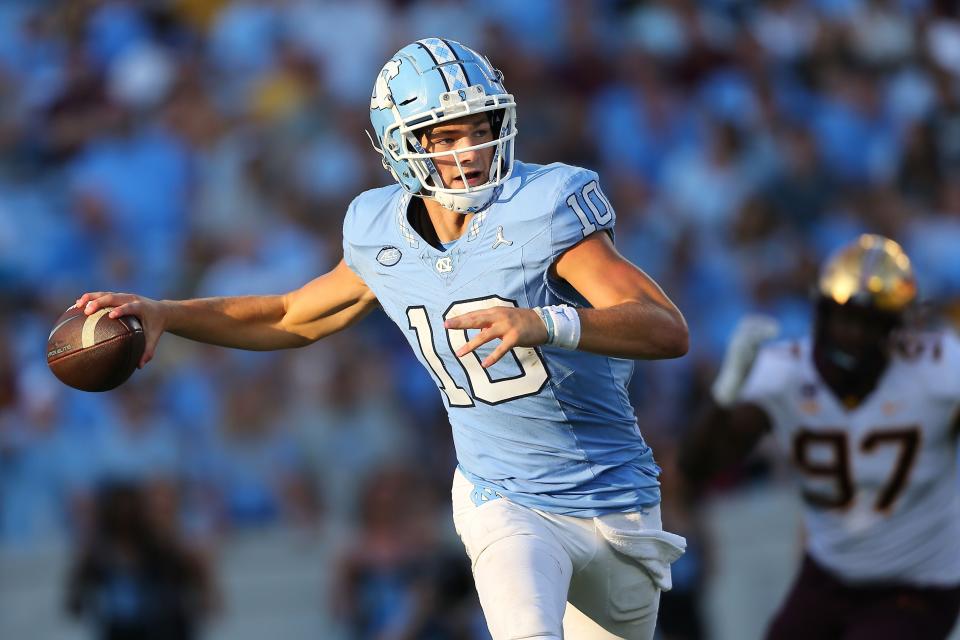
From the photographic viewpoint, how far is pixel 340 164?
8.30m

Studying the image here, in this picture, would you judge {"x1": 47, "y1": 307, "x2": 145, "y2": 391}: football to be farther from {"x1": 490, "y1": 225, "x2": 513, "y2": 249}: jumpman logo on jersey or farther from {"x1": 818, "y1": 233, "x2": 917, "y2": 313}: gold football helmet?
{"x1": 818, "y1": 233, "x2": 917, "y2": 313}: gold football helmet

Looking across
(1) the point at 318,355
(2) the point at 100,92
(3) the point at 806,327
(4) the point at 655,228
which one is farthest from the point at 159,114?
(3) the point at 806,327

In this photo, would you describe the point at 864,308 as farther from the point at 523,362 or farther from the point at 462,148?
the point at 462,148

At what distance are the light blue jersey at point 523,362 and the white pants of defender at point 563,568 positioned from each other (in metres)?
0.05

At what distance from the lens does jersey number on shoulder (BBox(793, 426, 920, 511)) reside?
4910 mm

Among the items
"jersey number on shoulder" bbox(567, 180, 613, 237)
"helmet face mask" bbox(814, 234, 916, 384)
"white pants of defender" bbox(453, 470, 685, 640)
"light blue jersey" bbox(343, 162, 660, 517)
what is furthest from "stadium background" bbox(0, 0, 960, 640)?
"jersey number on shoulder" bbox(567, 180, 613, 237)

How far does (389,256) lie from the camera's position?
380cm

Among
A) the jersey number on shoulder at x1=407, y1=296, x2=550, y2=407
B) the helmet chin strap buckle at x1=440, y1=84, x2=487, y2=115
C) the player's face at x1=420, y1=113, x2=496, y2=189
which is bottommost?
the jersey number on shoulder at x1=407, y1=296, x2=550, y2=407

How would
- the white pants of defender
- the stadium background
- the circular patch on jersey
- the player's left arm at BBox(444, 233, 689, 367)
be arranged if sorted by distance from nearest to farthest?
the player's left arm at BBox(444, 233, 689, 367), the white pants of defender, the circular patch on jersey, the stadium background

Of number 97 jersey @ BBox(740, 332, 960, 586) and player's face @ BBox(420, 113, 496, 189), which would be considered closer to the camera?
player's face @ BBox(420, 113, 496, 189)

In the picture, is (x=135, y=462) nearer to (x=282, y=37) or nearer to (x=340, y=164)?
(x=340, y=164)

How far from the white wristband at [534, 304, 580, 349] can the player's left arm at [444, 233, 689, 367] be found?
0.02 metres

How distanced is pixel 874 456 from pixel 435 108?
208 cm

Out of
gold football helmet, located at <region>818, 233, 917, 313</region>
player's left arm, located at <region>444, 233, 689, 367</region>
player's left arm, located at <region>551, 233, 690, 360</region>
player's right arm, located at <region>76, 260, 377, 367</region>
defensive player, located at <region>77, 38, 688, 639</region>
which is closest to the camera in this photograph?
player's left arm, located at <region>444, 233, 689, 367</region>
